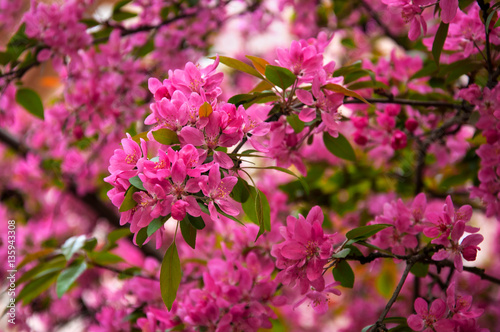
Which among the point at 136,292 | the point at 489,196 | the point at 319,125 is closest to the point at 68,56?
the point at 136,292

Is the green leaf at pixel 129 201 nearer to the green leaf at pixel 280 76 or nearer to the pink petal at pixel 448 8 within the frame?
the green leaf at pixel 280 76

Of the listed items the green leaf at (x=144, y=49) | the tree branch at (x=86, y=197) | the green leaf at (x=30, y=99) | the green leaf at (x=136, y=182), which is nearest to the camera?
the green leaf at (x=136, y=182)

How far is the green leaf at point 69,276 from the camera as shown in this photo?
2.67 ft

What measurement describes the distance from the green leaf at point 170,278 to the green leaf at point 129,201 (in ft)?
0.38

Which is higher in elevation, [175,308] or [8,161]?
[175,308]

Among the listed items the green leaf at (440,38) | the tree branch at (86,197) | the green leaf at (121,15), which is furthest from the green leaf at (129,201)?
the tree branch at (86,197)

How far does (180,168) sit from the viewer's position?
0.53m

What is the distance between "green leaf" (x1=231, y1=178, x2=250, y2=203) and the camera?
65cm

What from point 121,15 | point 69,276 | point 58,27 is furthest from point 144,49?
point 69,276

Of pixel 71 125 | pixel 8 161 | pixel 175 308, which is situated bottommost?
pixel 8 161

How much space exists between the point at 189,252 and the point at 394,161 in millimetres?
753

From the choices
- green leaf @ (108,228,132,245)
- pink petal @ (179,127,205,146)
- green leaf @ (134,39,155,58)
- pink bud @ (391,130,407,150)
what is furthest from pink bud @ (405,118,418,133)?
green leaf @ (134,39,155,58)

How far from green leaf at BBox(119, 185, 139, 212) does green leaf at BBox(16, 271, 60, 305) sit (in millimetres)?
493

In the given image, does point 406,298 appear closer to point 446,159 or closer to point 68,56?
point 446,159
